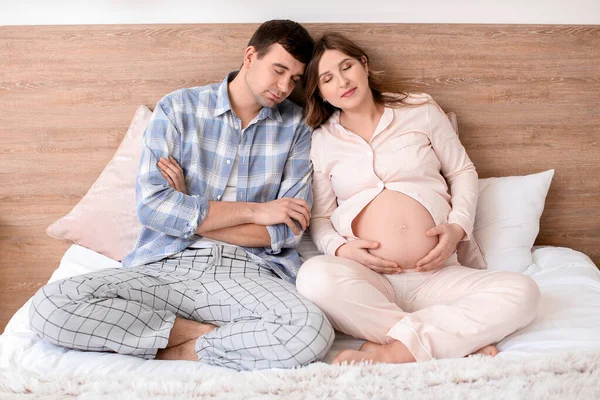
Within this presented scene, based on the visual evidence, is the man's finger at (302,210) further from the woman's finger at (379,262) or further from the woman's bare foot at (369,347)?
the woman's bare foot at (369,347)

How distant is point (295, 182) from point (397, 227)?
36 cm

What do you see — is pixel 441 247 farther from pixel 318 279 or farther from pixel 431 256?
pixel 318 279

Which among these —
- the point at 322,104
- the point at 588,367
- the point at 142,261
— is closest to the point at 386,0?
the point at 322,104

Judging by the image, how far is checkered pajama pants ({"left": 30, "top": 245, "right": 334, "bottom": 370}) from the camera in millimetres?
1418

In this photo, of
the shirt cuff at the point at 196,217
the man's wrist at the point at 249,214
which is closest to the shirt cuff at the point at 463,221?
the man's wrist at the point at 249,214

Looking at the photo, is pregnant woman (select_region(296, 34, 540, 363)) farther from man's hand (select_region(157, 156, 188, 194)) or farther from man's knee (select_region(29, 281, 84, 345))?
man's knee (select_region(29, 281, 84, 345))

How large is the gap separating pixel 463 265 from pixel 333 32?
87 cm

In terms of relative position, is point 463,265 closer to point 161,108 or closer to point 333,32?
point 333,32

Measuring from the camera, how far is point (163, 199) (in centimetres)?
171

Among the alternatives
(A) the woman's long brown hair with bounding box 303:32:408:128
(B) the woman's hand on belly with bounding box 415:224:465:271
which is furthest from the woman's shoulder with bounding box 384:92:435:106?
(B) the woman's hand on belly with bounding box 415:224:465:271

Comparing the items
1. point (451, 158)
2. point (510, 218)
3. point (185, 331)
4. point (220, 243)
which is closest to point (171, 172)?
point (220, 243)

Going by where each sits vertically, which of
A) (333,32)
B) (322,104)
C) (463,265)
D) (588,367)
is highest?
(333,32)

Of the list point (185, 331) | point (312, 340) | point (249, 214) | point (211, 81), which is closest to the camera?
point (312, 340)

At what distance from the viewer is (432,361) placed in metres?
1.33
